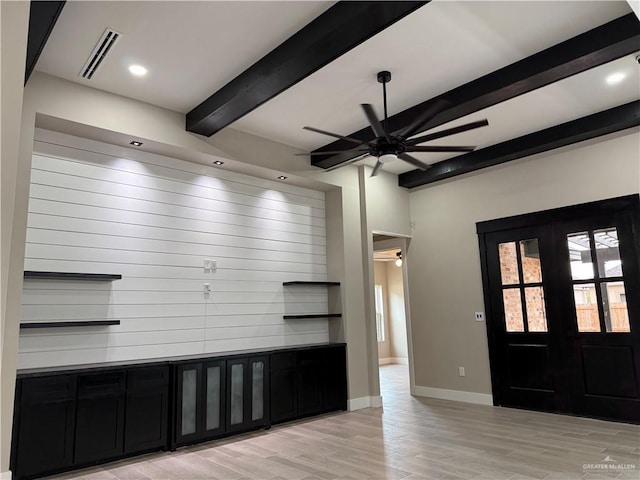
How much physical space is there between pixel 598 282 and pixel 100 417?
5.53 metres

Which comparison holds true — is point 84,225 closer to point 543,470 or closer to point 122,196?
point 122,196

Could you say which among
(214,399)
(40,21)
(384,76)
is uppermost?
(384,76)

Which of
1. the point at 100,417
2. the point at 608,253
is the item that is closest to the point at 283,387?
the point at 100,417

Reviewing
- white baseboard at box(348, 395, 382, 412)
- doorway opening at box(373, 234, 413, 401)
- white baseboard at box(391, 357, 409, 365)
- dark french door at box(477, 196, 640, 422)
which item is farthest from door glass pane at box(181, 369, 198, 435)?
white baseboard at box(391, 357, 409, 365)

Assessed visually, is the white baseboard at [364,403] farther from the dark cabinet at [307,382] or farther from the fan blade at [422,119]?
the fan blade at [422,119]

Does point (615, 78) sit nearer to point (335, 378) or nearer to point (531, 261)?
point (531, 261)

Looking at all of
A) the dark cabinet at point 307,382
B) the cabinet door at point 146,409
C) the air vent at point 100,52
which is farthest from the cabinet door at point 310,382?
the air vent at point 100,52

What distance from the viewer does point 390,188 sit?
23.0 ft

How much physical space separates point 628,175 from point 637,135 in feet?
1.51

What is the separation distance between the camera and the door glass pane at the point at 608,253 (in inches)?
201

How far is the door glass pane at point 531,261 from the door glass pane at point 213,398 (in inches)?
163

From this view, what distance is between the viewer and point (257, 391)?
498cm

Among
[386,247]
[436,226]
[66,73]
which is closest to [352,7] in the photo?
[66,73]

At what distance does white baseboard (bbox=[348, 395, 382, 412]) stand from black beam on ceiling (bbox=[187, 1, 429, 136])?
394 centimetres
